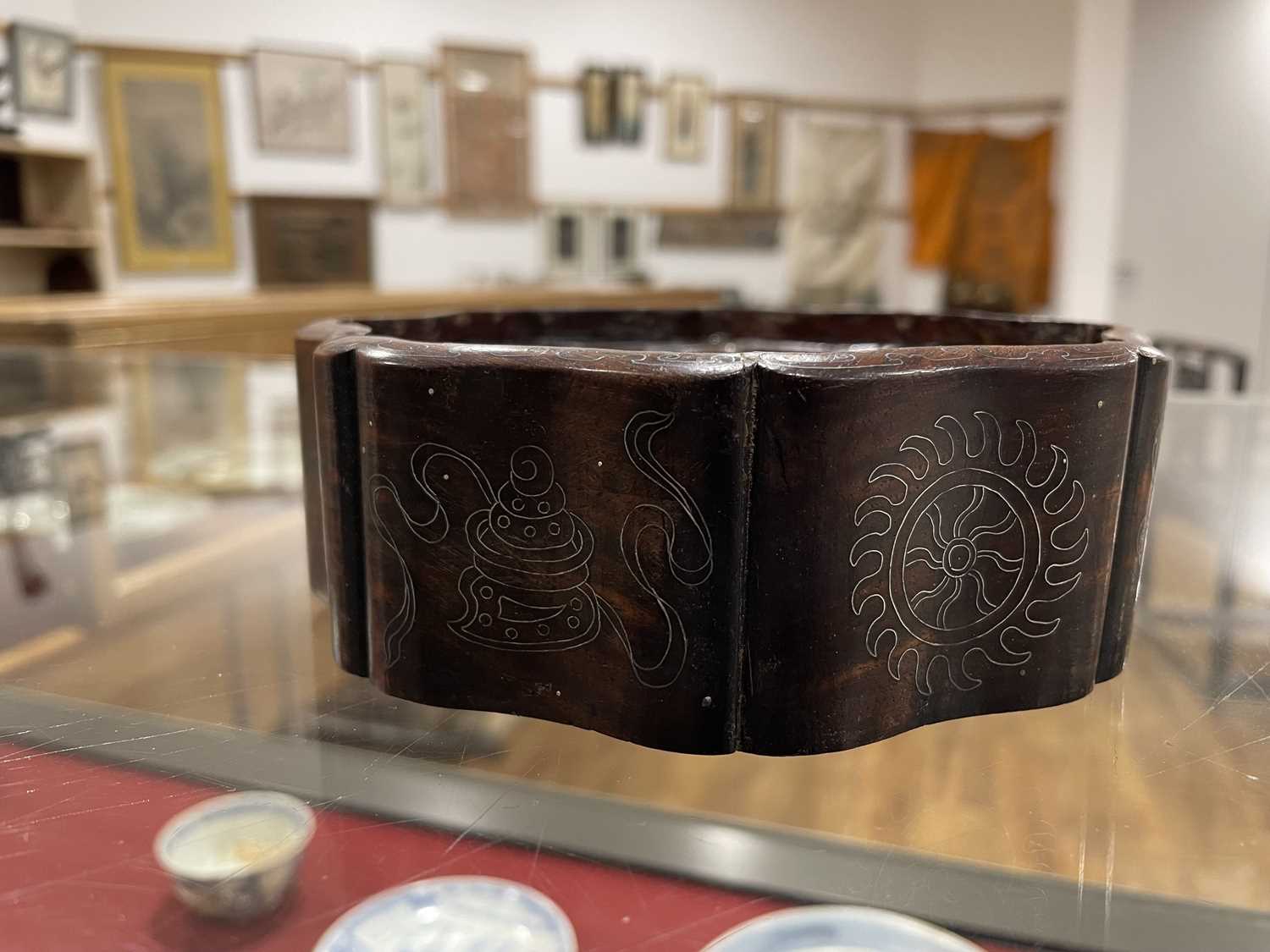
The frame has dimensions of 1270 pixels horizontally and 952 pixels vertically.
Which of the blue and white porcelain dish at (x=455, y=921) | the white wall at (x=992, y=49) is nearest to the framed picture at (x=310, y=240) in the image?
the white wall at (x=992, y=49)

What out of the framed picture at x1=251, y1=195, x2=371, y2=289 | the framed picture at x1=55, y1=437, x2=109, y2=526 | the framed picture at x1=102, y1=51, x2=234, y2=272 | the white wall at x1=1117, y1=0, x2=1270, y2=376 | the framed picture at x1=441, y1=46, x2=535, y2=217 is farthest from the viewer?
the framed picture at x1=441, y1=46, x2=535, y2=217

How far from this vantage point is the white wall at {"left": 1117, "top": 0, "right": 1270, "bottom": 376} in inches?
122

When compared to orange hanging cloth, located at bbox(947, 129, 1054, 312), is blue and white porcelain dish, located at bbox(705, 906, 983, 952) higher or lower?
lower

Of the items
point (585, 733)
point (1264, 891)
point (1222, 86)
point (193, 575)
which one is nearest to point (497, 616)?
point (585, 733)

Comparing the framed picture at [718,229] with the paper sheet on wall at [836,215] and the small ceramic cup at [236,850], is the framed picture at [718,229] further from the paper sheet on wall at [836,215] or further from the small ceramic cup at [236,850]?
the small ceramic cup at [236,850]

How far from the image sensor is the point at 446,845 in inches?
21.4

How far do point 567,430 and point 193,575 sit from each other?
2.25 feet

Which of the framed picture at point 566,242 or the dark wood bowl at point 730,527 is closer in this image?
the dark wood bowl at point 730,527

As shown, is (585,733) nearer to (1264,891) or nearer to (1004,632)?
(1004,632)

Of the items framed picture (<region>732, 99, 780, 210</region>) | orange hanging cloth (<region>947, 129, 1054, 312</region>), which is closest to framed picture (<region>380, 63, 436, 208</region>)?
framed picture (<region>732, 99, 780, 210</region>)

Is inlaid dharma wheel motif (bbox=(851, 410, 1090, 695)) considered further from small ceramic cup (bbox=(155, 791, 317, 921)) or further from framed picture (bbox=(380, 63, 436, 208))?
framed picture (bbox=(380, 63, 436, 208))

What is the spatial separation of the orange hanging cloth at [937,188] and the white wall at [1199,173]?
150cm

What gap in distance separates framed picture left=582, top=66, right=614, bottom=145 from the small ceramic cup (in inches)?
180

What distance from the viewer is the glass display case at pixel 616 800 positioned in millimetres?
499
